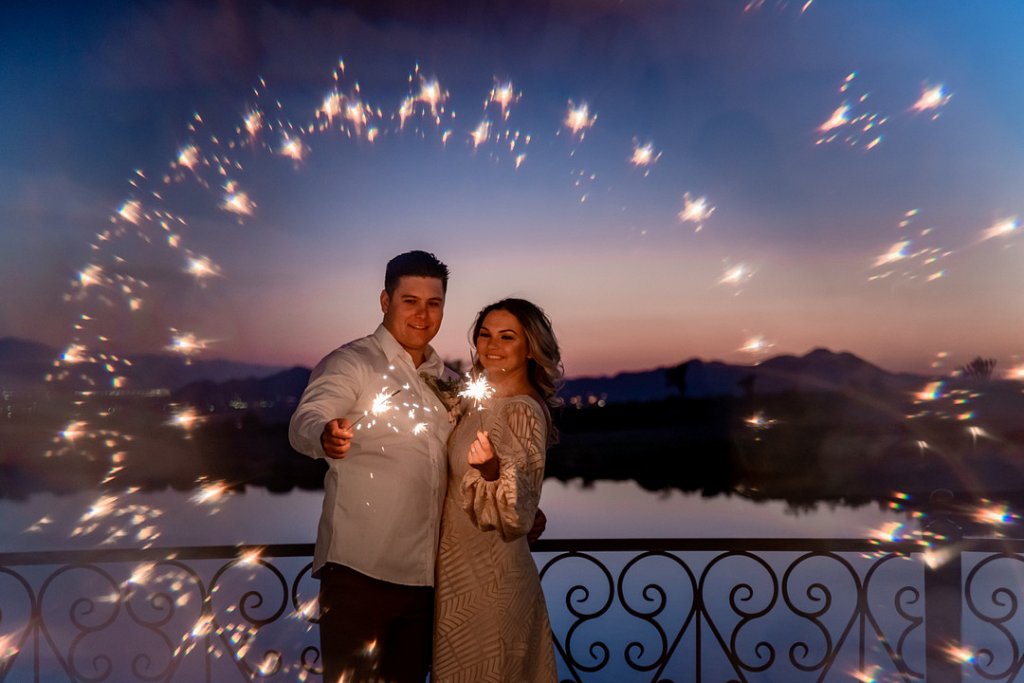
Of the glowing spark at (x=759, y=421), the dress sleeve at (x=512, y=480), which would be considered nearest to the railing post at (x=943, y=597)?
the dress sleeve at (x=512, y=480)

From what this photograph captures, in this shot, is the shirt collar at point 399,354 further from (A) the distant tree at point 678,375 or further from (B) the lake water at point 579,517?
(A) the distant tree at point 678,375

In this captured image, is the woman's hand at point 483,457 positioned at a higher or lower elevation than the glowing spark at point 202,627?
higher

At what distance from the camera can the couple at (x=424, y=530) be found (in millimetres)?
2842

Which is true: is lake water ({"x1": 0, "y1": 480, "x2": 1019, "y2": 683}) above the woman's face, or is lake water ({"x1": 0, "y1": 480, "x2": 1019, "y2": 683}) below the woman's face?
below

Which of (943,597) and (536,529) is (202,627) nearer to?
(536,529)

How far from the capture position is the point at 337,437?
8.38ft

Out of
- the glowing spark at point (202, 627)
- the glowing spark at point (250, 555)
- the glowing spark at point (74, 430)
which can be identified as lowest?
the glowing spark at point (202, 627)

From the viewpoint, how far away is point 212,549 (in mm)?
3605

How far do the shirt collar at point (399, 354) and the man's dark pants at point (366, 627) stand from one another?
2.65ft

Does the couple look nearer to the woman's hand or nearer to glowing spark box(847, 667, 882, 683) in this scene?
the woman's hand

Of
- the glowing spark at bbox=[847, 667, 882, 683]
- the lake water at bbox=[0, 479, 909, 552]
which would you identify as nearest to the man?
the glowing spark at bbox=[847, 667, 882, 683]

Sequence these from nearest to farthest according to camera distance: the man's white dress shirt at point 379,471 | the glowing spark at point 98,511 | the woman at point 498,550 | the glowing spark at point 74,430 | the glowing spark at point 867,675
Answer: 1. the woman at point 498,550
2. the man's white dress shirt at point 379,471
3. the glowing spark at point 867,675
4. the glowing spark at point 98,511
5. the glowing spark at point 74,430

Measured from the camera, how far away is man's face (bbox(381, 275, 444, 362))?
320 centimetres

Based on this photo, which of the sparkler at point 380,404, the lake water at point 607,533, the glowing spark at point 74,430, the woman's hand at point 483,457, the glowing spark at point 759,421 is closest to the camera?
the woman's hand at point 483,457
